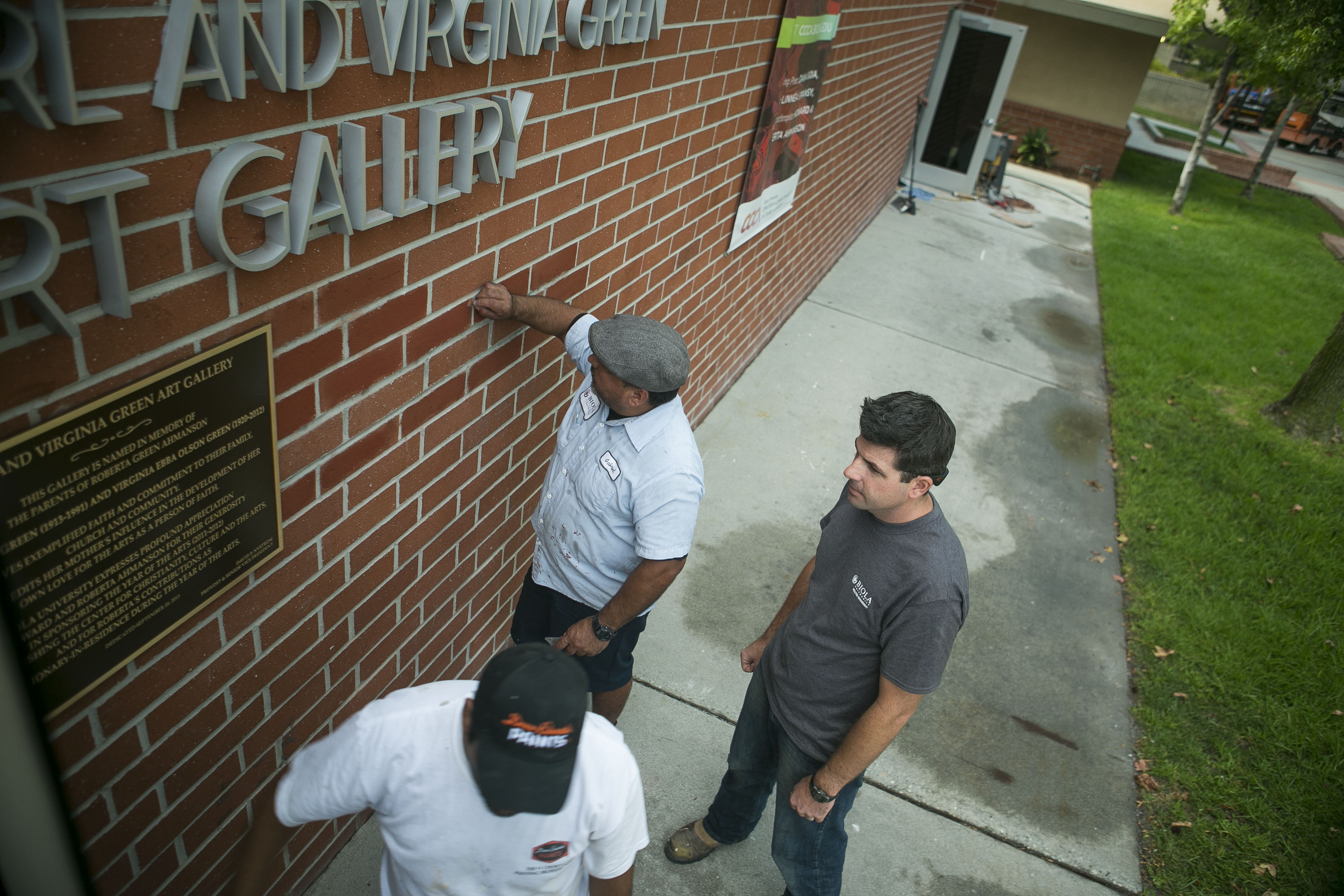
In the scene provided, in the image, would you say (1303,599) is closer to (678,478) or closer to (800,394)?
(800,394)

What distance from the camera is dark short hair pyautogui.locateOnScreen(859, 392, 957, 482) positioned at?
7.35ft

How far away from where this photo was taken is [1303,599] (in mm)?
5180

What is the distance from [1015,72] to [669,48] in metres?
17.2

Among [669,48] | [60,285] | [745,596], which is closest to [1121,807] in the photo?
[745,596]

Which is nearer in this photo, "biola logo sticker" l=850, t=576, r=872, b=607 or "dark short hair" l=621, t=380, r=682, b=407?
"biola logo sticker" l=850, t=576, r=872, b=607

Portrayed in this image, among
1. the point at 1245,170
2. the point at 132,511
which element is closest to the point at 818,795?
the point at 132,511

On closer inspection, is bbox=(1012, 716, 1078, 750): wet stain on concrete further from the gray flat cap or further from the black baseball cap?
the black baseball cap

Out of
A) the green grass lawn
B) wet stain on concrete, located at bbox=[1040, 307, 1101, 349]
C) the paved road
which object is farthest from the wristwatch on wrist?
the paved road

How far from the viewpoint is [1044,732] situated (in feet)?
12.7

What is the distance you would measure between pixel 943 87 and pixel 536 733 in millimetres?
12361

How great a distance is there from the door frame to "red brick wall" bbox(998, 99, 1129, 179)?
511 cm

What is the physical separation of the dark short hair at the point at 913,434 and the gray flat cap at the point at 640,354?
0.58m

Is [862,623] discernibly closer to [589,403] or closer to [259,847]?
[589,403]

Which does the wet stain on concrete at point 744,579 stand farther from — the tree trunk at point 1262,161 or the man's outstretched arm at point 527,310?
the tree trunk at point 1262,161
